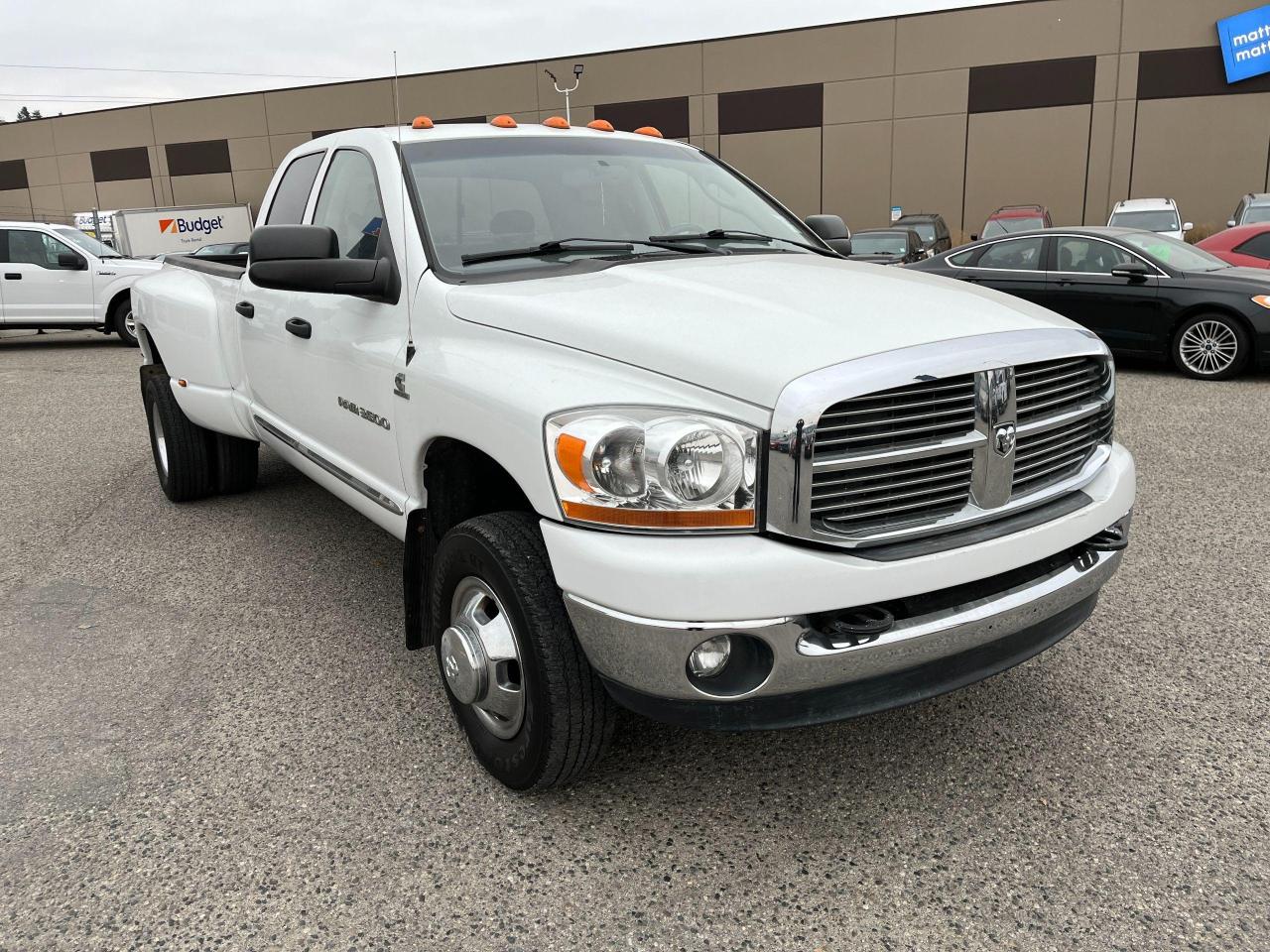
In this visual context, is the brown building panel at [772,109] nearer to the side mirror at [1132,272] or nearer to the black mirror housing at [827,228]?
the side mirror at [1132,272]

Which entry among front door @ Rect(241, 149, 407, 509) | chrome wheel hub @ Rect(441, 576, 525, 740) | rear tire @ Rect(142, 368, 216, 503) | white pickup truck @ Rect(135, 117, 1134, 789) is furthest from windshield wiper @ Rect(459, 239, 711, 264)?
rear tire @ Rect(142, 368, 216, 503)

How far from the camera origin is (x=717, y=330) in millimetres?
2373

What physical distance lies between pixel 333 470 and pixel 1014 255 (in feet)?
29.0

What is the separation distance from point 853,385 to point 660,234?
156 cm

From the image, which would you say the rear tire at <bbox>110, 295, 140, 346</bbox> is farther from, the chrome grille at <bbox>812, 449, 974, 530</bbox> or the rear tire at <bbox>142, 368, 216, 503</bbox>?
the chrome grille at <bbox>812, 449, 974, 530</bbox>

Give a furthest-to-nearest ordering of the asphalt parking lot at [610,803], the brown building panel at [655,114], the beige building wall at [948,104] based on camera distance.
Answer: the brown building panel at [655,114] → the beige building wall at [948,104] → the asphalt parking lot at [610,803]

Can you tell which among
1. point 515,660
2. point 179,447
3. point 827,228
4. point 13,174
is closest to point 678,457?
point 515,660

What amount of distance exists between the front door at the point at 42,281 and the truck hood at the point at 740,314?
1432 centimetres

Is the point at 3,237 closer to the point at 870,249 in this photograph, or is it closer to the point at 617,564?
the point at 870,249

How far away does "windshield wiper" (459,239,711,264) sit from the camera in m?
3.12

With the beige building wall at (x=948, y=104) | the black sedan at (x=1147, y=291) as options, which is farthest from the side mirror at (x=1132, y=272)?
the beige building wall at (x=948, y=104)

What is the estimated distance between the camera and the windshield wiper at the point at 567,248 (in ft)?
10.2

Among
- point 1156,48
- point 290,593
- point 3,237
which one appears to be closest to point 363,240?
point 290,593

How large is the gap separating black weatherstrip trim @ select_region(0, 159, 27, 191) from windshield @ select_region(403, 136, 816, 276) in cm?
4904
